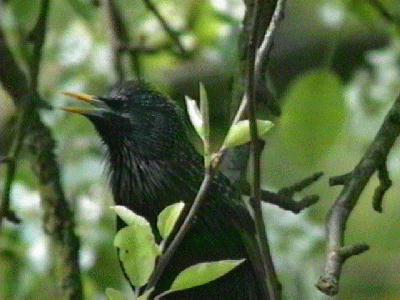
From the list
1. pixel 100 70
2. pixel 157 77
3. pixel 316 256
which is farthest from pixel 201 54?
pixel 316 256

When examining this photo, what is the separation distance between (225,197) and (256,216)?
52.2 inches

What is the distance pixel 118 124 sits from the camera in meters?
4.56

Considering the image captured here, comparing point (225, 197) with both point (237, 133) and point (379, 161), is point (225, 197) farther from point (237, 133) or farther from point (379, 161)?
point (237, 133)

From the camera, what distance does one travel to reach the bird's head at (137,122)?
4539 millimetres

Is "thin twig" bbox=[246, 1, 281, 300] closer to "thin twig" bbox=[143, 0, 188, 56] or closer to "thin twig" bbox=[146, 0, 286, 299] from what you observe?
"thin twig" bbox=[146, 0, 286, 299]

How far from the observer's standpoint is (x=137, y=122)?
4.62 m

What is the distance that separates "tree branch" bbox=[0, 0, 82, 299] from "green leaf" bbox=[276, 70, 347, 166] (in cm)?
80

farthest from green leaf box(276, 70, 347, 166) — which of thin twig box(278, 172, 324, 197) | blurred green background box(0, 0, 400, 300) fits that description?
thin twig box(278, 172, 324, 197)

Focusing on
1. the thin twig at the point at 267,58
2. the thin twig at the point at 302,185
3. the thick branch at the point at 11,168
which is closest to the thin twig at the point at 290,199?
the thin twig at the point at 302,185

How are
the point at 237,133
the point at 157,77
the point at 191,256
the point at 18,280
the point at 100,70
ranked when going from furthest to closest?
1. the point at 157,77
2. the point at 100,70
3. the point at 18,280
4. the point at 191,256
5. the point at 237,133

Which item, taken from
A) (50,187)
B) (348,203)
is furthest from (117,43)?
(348,203)

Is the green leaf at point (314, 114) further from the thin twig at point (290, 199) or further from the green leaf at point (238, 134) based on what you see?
the green leaf at point (238, 134)

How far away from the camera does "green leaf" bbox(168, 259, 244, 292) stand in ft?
9.88

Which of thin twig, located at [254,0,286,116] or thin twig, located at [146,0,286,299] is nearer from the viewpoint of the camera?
thin twig, located at [146,0,286,299]
